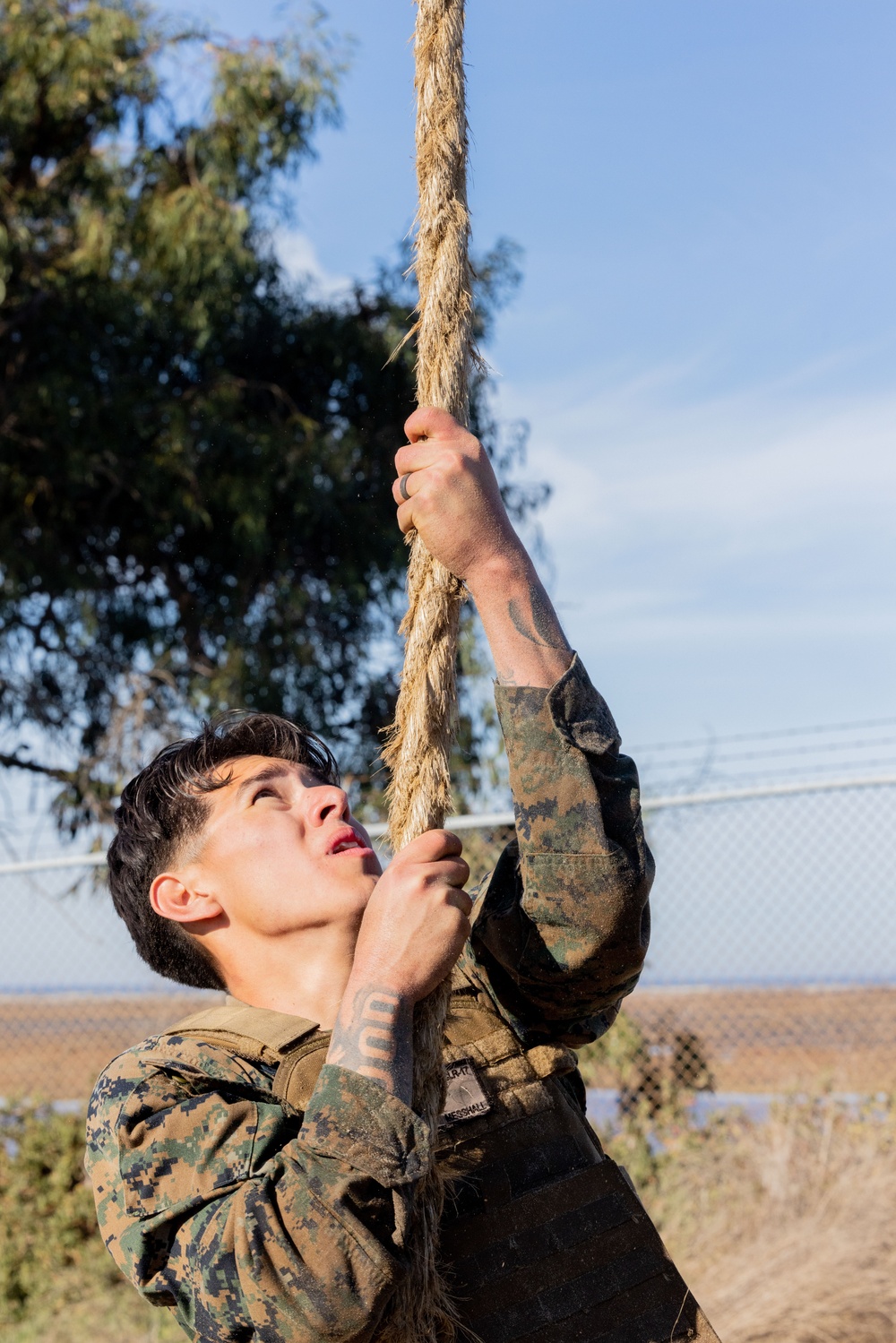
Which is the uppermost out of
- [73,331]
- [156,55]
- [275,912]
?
[156,55]

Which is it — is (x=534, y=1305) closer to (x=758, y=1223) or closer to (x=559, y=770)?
(x=559, y=770)

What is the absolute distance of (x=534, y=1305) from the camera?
1.48 m

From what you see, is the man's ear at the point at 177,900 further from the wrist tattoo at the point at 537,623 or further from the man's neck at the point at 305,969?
the wrist tattoo at the point at 537,623

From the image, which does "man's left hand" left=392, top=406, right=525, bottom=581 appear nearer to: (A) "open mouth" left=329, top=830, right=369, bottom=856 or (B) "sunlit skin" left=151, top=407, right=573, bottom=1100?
(B) "sunlit skin" left=151, top=407, right=573, bottom=1100

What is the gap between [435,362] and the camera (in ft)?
5.00

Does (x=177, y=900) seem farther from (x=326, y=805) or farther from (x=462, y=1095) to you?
(x=462, y=1095)

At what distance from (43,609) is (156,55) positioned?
145 inches

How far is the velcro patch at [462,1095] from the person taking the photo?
1546mm

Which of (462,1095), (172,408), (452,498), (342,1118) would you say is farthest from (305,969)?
(172,408)

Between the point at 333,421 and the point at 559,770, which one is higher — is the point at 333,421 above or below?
above

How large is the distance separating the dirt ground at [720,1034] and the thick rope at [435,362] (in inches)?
157

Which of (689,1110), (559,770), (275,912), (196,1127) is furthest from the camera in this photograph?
(689,1110)

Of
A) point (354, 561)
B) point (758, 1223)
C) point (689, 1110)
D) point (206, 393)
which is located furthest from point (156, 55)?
point (758, 1223)

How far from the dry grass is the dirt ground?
10.4 inches
